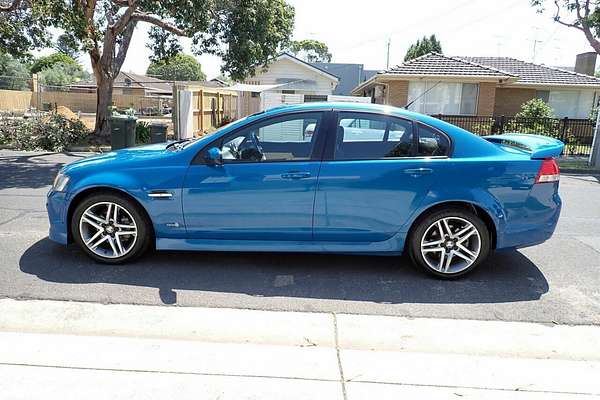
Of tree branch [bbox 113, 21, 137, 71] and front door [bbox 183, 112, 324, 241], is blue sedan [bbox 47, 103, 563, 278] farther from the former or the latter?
tree branch [bbox 113, 21, 137, 71]

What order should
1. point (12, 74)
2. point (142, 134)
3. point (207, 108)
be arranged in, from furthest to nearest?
point (12, 74), point (207, 108), point (142, 134)

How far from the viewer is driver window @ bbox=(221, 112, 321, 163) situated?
441 centimetres

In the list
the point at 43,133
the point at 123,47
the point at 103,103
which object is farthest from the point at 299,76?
the point at 43,133

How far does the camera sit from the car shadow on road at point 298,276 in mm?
4168

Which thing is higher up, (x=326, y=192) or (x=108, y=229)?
(x=326, y=192)

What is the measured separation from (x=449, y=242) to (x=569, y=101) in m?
22.1

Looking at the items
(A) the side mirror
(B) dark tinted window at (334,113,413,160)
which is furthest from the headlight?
(B) dark tinted window at (334,113,413,160)

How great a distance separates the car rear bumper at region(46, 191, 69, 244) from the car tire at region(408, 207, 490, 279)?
10.7ft

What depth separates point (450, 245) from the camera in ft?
14.4

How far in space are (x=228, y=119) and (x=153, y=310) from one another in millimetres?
22002

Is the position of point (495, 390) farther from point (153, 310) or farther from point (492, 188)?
point (153, 310)

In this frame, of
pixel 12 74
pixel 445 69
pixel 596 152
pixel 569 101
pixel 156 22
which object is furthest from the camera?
pixel 12 74

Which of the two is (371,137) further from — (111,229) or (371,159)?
(111,229)

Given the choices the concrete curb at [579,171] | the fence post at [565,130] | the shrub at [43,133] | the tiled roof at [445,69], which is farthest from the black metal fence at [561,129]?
the shrub at [43,133]
